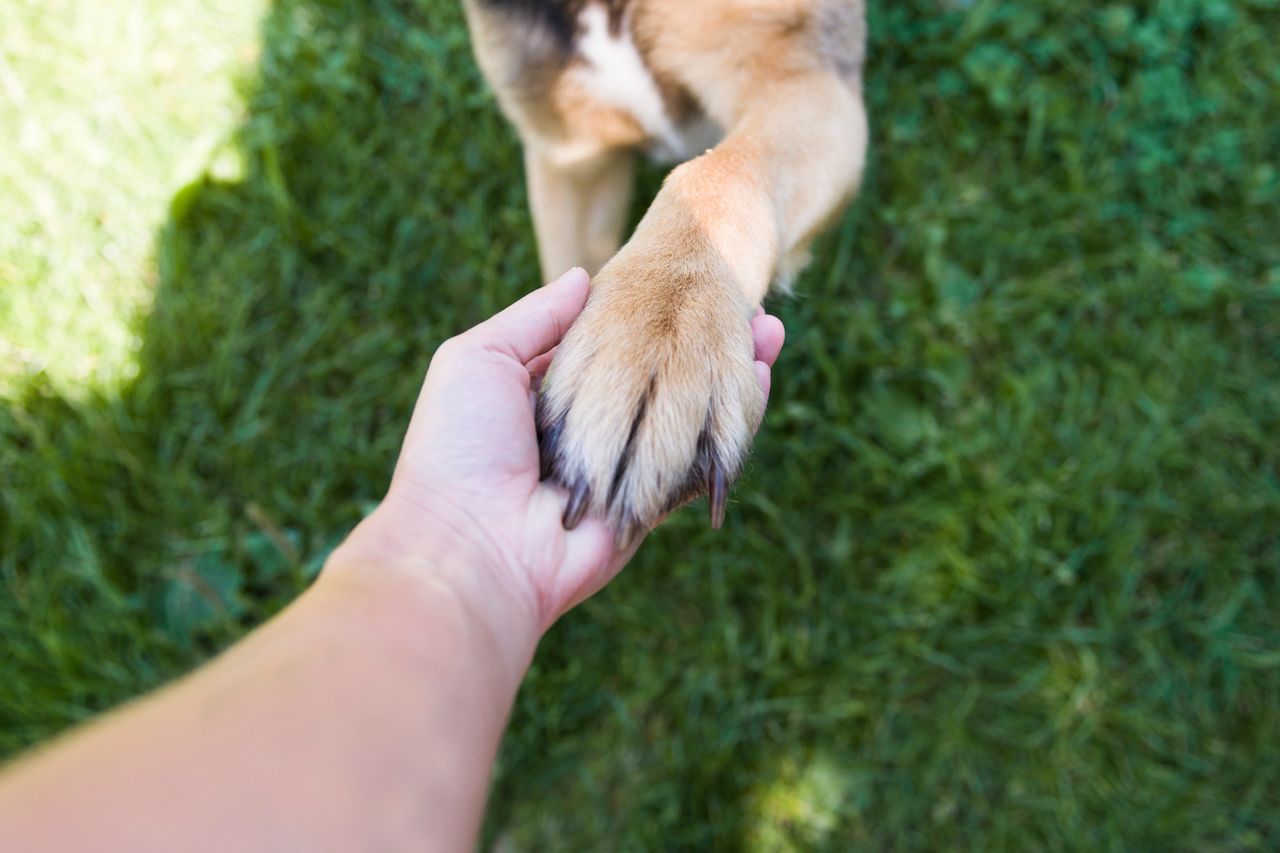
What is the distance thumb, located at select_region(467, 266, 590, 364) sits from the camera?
174cm

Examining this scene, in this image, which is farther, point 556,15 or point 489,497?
point 556,15

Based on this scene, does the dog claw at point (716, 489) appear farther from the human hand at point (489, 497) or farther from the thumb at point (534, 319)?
the thumb at point (534, 319)

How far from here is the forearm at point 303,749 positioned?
3.17 feet

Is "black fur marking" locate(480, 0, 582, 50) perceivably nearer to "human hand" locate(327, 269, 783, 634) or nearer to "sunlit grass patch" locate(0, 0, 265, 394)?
"human hand" locate(327, 269, 783, 634)

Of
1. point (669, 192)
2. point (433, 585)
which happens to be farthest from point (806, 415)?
point (433, 585)

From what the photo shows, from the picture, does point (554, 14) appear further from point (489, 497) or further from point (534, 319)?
point (489, 497)

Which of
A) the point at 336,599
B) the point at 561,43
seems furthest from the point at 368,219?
the point at 336,599

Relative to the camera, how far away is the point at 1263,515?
10.1ft

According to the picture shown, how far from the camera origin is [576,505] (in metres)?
1.59

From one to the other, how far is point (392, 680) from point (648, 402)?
670mm

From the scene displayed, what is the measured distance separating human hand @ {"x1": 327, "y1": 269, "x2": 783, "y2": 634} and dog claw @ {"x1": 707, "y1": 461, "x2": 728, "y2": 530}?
0.72 feet

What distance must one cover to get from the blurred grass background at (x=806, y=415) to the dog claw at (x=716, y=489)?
60.2 inches

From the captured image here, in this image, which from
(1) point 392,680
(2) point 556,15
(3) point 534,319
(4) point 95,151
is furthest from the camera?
(4) point 95,151

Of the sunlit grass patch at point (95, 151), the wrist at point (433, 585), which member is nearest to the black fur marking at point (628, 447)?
the wrist at point (433, 585)
